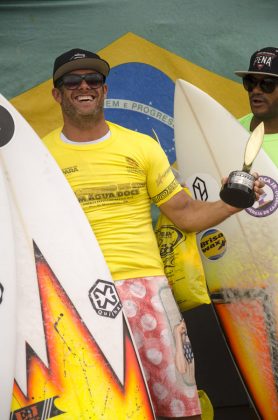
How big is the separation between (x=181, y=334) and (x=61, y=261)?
55 centimetres

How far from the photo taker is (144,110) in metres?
5.02

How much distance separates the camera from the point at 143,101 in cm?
502

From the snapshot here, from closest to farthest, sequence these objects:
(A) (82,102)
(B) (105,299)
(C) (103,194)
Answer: (B) (105,299)
(C) (103,194)
(A) (82,102)

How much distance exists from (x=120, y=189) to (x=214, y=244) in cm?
88

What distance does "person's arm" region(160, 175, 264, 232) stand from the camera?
3697mm

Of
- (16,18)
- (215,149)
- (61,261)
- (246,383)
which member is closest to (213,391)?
(246,383)

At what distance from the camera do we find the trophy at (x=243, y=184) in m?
3.33

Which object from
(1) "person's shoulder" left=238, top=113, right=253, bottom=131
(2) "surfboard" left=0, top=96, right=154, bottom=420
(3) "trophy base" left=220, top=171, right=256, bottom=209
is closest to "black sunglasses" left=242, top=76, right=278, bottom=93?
(1) "person's shoulder" left=238, top=113, right=253, bottom=131

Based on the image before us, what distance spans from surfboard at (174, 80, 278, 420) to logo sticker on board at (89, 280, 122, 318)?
3.07 ft

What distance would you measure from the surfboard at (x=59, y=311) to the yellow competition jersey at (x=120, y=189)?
78 mm

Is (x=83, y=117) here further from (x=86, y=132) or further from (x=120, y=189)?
(x=120, y=189)

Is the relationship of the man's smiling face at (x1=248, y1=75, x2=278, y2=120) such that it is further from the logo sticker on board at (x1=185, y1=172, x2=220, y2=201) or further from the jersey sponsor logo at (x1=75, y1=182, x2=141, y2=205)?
the jersey sponsor logo at (x1=75, y1=182, x2=141, y2=205)

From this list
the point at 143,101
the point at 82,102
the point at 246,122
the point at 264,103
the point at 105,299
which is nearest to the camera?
the point at 105,299

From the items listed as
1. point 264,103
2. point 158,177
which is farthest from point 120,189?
point 264,103
